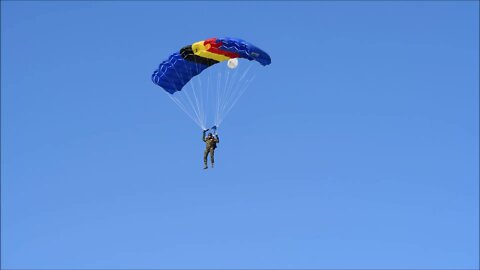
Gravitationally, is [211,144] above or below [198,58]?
below

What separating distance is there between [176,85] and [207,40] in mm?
2936

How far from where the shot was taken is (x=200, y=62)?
48750 millimetres

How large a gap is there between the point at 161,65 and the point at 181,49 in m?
1.28

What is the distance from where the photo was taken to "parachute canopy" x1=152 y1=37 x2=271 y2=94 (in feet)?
153

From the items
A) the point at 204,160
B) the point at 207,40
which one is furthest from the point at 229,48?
the point at 204,160

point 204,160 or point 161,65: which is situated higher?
point 161,65

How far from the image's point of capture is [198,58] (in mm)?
48500

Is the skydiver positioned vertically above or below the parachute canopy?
below

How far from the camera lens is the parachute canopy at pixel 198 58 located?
1836 inches

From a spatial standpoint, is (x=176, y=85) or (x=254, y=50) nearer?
(x=254, y=50)

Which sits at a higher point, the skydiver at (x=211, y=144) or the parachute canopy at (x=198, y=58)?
the parachute canopy at (x=198, y=58)

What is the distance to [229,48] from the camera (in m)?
Result: 47.1

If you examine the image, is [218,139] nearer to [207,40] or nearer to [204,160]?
[204,160]

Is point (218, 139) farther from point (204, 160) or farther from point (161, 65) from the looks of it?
point (161, 65)
